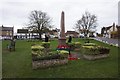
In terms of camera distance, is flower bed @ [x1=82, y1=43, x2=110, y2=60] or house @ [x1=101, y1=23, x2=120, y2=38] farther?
house @ [x1=101, y1=23, x2=120, y2=38]

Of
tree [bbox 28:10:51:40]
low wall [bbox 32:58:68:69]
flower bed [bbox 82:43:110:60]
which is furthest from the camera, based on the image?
tree [bbox 28:10:51:40]

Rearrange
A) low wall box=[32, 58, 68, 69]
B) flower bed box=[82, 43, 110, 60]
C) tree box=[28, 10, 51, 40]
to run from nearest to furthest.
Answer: low wall box=[32, 58, 68, 69] → flower bed box=[82, 43, 110, 60] → tree box=[28, 10, 51, 40]

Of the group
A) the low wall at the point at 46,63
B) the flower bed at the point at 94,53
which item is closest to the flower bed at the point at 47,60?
the low wall at the point at 46,63

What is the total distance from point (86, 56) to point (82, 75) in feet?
20.6

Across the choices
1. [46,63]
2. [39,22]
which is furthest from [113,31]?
[46,63]

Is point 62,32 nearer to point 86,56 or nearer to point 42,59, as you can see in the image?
point 86,56

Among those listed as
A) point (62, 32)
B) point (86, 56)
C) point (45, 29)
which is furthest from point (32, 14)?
point (86, 56)

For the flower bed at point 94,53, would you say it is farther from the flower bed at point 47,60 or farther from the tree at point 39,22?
the tree at point 39,22

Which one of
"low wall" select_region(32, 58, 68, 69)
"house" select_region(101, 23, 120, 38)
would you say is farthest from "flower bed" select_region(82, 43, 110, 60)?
"house" select_region(101, 23, 120, 38)

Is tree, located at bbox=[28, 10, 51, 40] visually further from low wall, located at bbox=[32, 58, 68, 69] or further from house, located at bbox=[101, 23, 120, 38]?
low wall, located at bbox=[32, 58, 68, 69]

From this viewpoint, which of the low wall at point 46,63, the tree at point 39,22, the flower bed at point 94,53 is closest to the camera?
the low wall at point 46,63

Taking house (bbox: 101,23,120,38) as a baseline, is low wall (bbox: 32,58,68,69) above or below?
below

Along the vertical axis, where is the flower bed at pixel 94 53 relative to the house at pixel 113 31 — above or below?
below

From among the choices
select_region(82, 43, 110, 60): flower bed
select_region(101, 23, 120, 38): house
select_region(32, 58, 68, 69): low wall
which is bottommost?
select_region(32, 58, 68, 69): low wall
